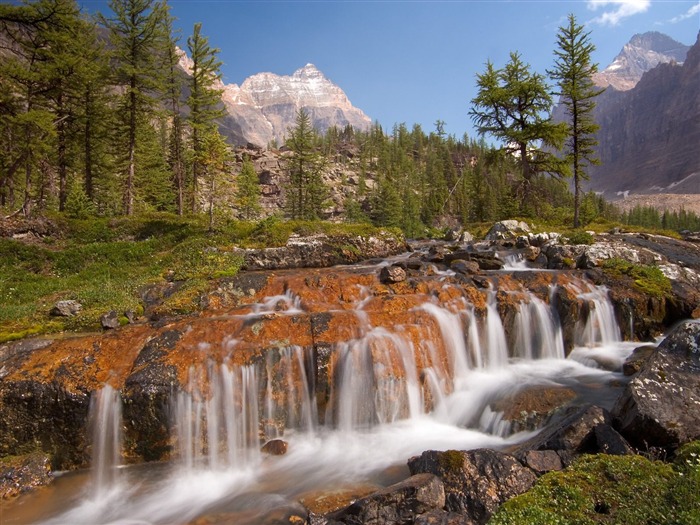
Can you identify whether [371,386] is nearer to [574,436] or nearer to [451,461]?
[451,461]

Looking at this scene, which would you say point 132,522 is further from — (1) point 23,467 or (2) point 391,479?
(2) point 391,479

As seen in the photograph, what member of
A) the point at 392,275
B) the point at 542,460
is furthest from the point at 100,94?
the point at 542,460

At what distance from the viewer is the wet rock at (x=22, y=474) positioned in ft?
26.2

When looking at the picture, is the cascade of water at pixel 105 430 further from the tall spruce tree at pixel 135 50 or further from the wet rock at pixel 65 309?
the tall spruce tree at pixel 135 50

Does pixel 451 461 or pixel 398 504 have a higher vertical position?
pixel 451 461

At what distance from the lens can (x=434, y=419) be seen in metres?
10.5

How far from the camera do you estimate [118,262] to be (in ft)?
68.6

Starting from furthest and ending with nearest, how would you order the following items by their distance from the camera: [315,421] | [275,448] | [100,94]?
[100,94] < [315,421] < [275,448]

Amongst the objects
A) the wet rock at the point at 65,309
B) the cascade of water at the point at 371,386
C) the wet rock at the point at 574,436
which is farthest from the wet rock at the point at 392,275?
the wet rock at the point at 65,309

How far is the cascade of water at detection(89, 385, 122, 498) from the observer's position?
904 cm

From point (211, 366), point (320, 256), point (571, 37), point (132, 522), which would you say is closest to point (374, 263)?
point (320, 256)

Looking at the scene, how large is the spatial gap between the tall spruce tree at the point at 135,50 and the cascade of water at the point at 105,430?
2473 cm

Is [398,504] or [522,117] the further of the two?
[522,117]

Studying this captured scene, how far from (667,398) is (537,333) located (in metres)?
6.84
